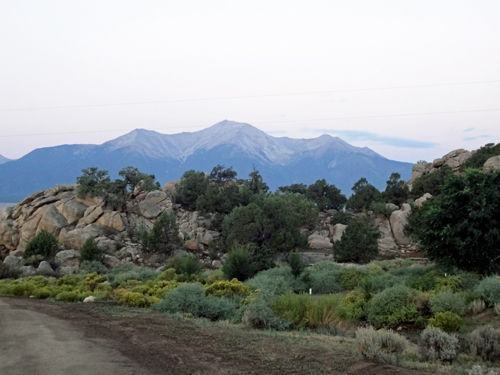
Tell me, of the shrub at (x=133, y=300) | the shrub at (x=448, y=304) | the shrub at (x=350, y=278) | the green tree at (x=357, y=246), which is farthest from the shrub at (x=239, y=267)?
the green tree at (x=357, y=246)

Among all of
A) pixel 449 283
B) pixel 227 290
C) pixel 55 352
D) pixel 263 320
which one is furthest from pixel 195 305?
pixel 449 283

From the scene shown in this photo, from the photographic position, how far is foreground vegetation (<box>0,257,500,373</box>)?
7.58 m

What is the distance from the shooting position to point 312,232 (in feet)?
164

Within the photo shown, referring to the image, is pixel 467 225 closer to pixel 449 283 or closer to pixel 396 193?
pixel 449 283

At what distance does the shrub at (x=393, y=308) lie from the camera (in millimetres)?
12570

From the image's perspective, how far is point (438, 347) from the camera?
763 cm

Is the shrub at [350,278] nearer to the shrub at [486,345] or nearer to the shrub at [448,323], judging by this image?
the shrub at [448,323]

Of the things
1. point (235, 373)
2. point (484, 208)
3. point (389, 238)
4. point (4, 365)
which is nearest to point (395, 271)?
point (484, 208)

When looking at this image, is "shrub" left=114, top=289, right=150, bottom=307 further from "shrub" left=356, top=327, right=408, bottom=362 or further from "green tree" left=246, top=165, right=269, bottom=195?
"green tree" left=246, top=165, right=269, bottom=195

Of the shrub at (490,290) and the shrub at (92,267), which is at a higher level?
the shrub at (490,290)

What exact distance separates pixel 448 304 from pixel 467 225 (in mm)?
5476

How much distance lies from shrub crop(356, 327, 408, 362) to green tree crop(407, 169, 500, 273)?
10357 millimetres

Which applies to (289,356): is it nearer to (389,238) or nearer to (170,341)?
(170,341)

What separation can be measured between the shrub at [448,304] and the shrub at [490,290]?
32.6 inches
